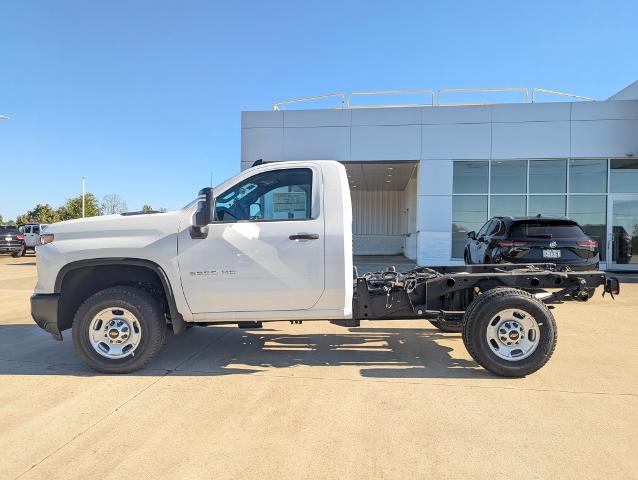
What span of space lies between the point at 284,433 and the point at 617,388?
3120 millimetres

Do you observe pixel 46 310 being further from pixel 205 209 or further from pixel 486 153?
pixel 486 153

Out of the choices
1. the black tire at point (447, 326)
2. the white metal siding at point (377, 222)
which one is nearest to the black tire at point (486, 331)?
the black tire at point (447, 326)

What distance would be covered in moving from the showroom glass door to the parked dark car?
2771 cm

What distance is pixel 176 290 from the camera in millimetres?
4164

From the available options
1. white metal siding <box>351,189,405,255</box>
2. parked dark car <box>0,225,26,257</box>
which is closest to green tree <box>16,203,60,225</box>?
parked dark car <box>0,225,26,257</box>

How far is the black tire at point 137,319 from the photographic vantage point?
4184 millimetres

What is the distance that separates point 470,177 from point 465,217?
146 centimetres

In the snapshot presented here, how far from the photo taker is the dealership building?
14547 mm

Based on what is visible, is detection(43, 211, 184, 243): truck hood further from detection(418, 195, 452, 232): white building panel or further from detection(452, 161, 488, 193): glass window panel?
detection(452, 161, 488, 193): glass window panel

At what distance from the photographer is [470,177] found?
50.3 ft

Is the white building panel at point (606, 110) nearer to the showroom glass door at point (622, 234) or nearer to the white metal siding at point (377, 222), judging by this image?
the showroom glass door at point (622, 234)

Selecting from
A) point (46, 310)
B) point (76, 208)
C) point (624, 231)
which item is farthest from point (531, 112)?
point (76, 208)

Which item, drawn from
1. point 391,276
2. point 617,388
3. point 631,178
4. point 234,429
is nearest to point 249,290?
point 234,429

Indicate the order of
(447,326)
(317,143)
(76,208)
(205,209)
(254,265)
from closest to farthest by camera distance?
(205,209)
(254,265)
(447,326)
(317,143)
(76,208)
